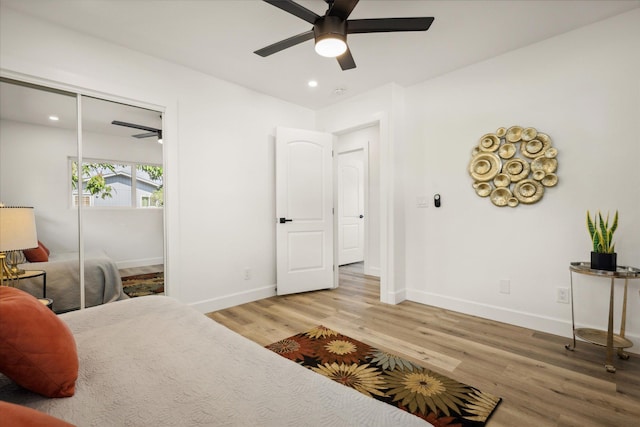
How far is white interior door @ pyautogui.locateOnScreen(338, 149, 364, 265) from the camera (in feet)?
19.6

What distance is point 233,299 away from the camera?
3.49 metres

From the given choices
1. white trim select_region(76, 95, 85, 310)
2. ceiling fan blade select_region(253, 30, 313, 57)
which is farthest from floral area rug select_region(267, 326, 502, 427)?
ceiling fan blade select_region(253, 30, 313, 57)

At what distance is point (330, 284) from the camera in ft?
13.8

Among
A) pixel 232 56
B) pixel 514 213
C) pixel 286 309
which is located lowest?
pixel 286 309

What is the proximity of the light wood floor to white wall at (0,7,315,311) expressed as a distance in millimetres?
513

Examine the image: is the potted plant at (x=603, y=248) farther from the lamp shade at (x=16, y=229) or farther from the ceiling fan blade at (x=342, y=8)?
the lamp shade at (x=16, y=229)

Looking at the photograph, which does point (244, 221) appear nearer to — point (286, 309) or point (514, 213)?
point (286, 309)

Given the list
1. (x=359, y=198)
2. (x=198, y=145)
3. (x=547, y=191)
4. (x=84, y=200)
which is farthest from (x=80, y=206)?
(x=359, y=198)

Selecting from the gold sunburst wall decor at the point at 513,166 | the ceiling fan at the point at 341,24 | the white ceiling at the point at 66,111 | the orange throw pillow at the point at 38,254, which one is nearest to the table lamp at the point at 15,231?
the orange throw pillow at the point at 38,254

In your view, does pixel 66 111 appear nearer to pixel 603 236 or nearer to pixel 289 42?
pixel 289 42

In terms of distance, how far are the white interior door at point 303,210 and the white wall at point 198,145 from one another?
0.16 meters

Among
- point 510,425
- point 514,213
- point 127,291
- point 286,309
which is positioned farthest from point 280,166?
point 510,425

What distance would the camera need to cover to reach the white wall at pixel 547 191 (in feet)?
7.77

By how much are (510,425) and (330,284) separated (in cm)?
277
